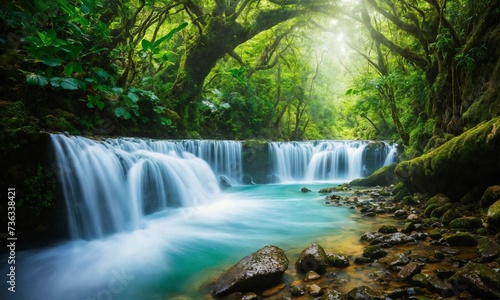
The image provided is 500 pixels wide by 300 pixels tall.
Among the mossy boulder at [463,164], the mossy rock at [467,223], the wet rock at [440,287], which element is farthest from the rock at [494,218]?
the wet rock at [440,287]

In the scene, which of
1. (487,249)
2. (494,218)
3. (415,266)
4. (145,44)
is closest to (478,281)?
(415,266)

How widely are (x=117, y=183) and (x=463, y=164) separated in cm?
672

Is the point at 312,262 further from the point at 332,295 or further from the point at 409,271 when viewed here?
the point at 409,271

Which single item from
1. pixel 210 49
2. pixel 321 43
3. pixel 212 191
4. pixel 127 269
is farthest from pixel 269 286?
pixel 321 43

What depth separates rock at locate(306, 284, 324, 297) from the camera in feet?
9.32

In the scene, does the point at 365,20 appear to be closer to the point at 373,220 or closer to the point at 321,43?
the point at 373,220

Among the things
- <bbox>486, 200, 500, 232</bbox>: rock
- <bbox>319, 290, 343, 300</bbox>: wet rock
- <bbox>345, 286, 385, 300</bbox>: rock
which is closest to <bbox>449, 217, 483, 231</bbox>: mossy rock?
<bbox>486, 200, 500, 232</bbox>: rock

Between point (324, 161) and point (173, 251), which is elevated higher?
point (324, 161)

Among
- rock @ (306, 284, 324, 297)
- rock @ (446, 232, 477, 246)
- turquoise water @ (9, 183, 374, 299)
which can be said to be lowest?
turquoise water @ (9, 183, 374, 299)

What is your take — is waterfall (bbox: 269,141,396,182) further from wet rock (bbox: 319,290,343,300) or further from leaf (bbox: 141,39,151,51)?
leaf (bbox: 141,39,151,51)

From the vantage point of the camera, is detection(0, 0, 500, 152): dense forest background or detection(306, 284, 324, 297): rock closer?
detection(306, 284, 324, 297): rock

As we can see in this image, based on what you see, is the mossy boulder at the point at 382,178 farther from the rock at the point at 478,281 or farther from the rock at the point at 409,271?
the rock at the point at 478,281

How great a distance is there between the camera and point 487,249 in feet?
10.6

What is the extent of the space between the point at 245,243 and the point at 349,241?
5.74 ft
